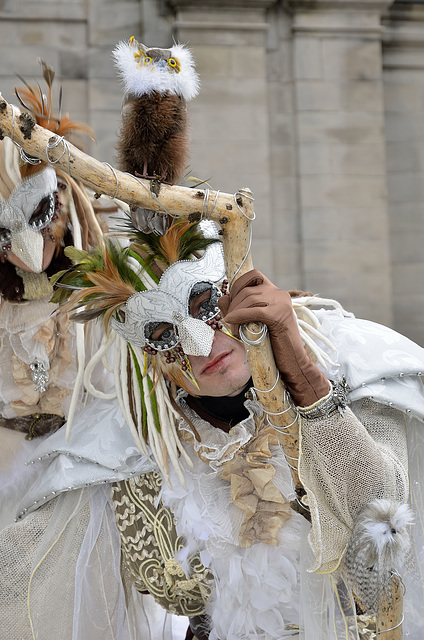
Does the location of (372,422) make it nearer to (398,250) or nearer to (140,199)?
(140,199)

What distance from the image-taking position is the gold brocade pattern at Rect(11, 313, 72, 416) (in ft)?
8.07

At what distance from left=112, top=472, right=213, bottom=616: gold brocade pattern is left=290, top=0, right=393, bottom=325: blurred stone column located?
292cm

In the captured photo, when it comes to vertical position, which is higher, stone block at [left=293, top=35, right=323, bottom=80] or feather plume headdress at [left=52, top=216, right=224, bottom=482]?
stone block at [left=293, top=35, right=323, bottom=80]

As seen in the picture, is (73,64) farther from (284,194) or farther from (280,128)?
(284,194)

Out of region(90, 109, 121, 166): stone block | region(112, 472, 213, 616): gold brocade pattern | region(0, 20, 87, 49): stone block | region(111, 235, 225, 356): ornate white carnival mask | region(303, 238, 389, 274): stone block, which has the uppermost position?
region(0, 20, 87, 49): stone block

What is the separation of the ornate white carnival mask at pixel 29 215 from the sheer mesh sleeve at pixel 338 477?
41.5 inches

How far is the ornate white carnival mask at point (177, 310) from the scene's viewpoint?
1.86 metres

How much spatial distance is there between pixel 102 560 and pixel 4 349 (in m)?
0.75

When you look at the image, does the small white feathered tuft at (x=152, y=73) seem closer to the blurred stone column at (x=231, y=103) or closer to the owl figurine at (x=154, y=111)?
the owl figurine at (x=154, y=111)

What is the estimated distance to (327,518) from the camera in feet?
5.41

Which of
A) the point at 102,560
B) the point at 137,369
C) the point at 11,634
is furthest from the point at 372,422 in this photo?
the point at 11,634

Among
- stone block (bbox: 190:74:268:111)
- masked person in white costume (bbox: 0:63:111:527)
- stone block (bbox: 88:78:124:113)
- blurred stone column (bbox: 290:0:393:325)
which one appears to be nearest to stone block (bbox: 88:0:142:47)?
stone block (bbox: 88:78:124:113)

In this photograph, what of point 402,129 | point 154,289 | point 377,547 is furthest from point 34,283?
point 402,129

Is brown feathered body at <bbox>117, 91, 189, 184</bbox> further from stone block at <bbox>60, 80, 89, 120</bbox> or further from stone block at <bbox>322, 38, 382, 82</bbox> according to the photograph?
stone block at <bbox>322, 38, 382, 82</bbox>
